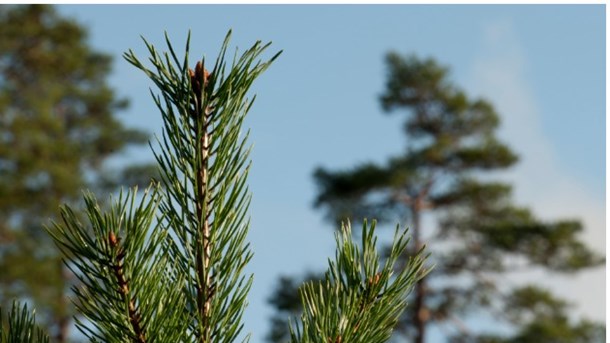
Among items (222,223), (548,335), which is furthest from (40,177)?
(222,223)

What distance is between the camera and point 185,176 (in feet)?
5.34

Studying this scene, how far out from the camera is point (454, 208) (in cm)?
1967

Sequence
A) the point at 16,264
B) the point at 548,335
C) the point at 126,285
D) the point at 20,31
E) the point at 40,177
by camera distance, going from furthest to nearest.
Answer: the point at 20,31 → the point at 40,177 → the point at 16,264 → the point at 548,335 → the point at 126,285

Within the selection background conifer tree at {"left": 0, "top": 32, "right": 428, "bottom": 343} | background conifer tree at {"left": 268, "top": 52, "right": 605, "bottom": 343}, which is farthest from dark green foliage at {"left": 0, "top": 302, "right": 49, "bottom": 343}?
background conifer tree at {"left": 268, "top": 52, "right": 605, "bottom": 343}

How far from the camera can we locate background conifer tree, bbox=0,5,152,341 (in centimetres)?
2133

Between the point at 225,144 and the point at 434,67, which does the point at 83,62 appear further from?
the point at 225,144

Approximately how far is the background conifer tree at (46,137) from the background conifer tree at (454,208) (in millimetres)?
5439

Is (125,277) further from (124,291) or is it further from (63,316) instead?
(63,316)

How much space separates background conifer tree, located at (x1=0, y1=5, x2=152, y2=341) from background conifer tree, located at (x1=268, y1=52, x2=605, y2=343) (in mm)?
5439

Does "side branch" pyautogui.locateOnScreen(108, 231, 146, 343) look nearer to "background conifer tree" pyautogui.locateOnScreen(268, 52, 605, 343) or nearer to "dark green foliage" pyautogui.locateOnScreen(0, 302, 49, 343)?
"dark green foliage" pyautogui.locateOnScreen(0, 302, 49, 343)

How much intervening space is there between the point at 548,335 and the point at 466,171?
3.80 m

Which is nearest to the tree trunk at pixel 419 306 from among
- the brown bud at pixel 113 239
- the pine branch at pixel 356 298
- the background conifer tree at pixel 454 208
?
the background conifer tree at pixel 454 208

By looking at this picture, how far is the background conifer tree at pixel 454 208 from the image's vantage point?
18922 millimetres

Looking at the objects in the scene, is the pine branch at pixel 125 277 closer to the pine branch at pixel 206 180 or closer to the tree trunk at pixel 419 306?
the pine branch at pixel 206 180
